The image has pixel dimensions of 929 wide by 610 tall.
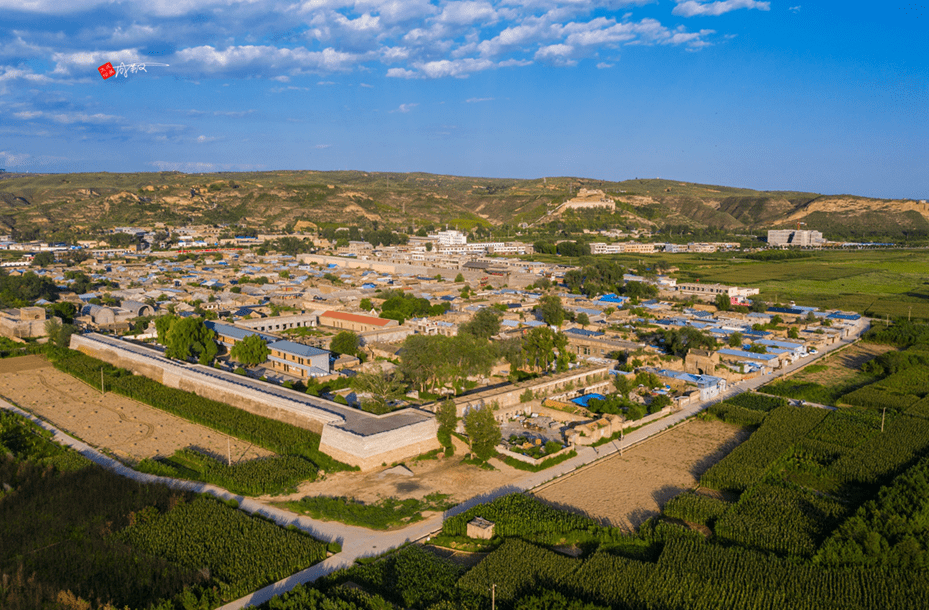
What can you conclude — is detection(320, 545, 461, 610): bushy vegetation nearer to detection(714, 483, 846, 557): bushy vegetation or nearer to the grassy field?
detection(714, 483, 846, 557): bushy vegetation

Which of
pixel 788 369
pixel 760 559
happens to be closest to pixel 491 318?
pixel 788 369

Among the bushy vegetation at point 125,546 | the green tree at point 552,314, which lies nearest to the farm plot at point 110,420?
the bushy vegetation at point 125,546

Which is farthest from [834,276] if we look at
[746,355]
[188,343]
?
[188,343]

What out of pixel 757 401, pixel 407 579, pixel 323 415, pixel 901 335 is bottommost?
pixel 407 579

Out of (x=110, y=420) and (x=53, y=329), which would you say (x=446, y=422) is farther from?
(x=53, y=329)

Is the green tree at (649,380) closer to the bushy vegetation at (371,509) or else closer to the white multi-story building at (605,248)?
the bushy vegetation at (371,509)

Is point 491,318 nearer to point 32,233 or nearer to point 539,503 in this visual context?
point 539,503

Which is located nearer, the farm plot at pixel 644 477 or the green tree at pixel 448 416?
the farm plot at pixel 644 477
